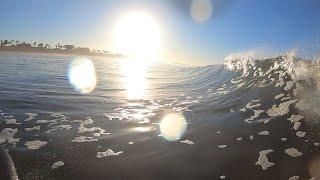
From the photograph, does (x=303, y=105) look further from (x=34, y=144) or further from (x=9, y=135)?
(x=9, y=135)

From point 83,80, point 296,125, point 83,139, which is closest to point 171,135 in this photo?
point 83,139

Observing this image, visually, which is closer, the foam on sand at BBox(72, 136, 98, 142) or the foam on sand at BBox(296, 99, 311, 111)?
the foam on sand at BBox(72, 136, 98, 142)

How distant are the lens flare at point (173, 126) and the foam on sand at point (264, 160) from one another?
222 centimetres

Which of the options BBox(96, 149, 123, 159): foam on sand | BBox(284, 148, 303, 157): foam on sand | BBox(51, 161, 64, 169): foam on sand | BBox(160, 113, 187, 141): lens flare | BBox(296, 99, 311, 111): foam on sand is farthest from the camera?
BBox(296, 99, 311, 111): foam on sand

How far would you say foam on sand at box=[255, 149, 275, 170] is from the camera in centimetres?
719

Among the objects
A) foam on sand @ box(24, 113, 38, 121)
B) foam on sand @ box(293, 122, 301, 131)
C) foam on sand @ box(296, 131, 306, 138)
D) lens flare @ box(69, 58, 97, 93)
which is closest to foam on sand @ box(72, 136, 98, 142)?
foam on sand @ box(24, 113, 38, 121)

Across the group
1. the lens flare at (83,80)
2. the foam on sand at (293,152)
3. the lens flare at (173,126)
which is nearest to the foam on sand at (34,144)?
the lens flare at (173,126)

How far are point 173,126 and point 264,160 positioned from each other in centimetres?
342

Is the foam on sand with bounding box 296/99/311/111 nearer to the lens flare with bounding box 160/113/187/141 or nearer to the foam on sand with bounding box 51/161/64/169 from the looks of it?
the lens flare with bounding box 160/113/187/141

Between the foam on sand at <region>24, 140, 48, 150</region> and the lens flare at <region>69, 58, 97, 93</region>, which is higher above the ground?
the foam on sand at <region>24, 140, 48, 150</region>

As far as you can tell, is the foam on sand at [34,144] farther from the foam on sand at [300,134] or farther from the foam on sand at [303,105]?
the foam on sand at [303,105]

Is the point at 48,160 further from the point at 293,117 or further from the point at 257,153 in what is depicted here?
the point at 293,117

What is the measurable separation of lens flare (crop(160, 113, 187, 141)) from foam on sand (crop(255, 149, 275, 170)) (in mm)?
2218

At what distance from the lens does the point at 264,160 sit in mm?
7461
